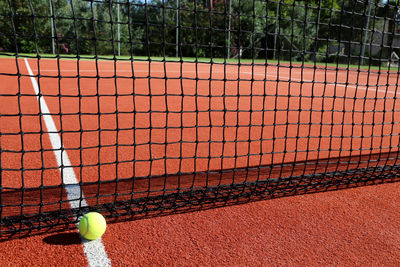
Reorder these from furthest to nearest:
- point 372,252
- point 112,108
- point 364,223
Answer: point 112,108 → point 364,223 → point 372,252

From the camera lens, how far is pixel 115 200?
220 cm

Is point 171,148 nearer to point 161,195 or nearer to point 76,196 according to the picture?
point 161,195

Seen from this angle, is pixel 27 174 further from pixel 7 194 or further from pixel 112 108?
pixel 112 108

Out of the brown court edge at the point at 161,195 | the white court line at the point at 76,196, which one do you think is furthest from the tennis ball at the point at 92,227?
the brown court edge at the point at 161,195

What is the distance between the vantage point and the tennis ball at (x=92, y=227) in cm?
182

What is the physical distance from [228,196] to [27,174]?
161 cm

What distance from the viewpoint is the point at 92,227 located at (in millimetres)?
1812

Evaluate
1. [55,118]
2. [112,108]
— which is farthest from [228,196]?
[112,108]

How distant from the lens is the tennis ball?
1815mm

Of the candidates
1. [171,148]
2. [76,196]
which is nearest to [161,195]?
[76,196]

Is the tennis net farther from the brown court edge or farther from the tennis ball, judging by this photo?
the tennis ball

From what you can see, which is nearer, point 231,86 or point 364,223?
point 364,223

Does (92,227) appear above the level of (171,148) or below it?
above

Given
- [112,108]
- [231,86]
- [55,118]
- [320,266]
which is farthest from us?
[231,86]
